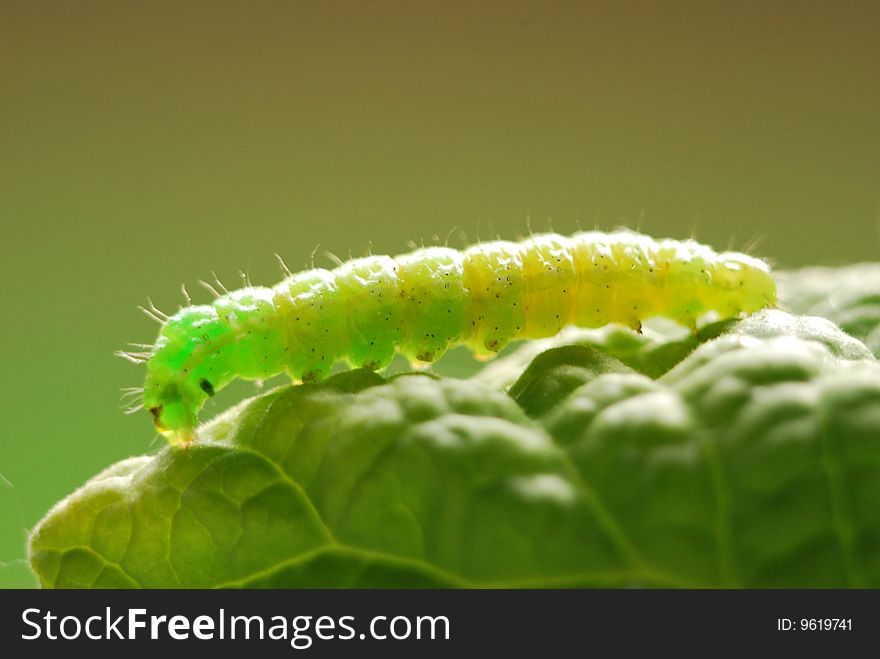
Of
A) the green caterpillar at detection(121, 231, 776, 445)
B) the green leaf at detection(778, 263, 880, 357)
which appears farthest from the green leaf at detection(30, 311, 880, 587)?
the green leaf at detection(778, 263, 880, 357)

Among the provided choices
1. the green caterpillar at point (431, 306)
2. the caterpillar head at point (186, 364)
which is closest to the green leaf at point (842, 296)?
the green caterpillar at point (431, 306)

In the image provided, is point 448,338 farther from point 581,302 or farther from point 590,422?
point 590,422

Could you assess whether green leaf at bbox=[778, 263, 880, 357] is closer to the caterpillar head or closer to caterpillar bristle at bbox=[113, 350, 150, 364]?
the caterpillar head

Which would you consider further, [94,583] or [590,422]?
[94,583]

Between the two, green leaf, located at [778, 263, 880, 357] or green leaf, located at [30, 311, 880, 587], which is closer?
green leaf, located at [30, 311, 880, 587]
